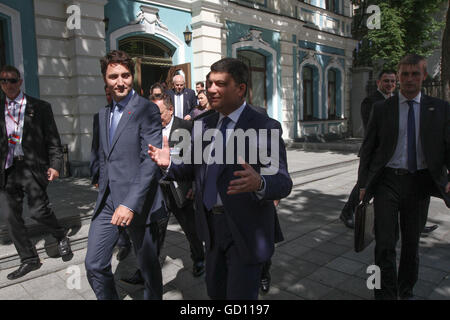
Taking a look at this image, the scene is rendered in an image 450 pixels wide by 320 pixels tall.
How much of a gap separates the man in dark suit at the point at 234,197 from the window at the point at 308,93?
1504 cm

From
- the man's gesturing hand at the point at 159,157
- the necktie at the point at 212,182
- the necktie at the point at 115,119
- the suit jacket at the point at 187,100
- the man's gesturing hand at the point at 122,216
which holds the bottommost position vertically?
the man's gesturing hand at the point at 122,216

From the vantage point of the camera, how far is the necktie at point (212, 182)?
229 cm

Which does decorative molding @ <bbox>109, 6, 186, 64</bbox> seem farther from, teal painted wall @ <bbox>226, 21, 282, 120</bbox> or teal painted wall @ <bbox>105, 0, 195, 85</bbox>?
teal painted wall @ <bbox>226, 21, 282, 120</bbox>

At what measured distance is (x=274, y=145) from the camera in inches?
85.9

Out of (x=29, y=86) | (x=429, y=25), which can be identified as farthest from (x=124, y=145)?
(x=429, y=25)

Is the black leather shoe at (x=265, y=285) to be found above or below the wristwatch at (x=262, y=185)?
below

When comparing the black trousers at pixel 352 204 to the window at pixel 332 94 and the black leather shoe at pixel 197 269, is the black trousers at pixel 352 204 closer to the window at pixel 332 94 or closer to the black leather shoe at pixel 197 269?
the black leather shoe at pixel 197 269

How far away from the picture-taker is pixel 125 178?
9.10ft

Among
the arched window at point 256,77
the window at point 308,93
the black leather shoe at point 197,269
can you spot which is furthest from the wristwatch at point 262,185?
the window at point 308,93

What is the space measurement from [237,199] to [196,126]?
2.02ft

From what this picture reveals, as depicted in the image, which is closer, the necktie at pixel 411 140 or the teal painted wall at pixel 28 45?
the necktie at pixel 411 140

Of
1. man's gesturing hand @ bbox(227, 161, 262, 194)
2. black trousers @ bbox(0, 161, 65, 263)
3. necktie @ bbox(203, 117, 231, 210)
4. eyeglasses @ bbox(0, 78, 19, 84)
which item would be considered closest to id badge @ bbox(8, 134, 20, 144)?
black trousers @ bbox(0, 161, 65, 263)

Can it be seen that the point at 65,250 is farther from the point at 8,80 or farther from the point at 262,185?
the point at 262,185

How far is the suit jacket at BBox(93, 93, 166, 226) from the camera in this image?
9.05 ft
